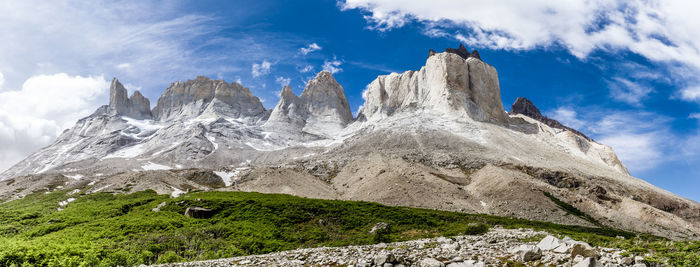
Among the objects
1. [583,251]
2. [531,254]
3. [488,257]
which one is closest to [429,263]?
[488,257]

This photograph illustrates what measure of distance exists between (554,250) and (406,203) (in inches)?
2453

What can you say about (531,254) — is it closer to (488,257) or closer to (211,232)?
(488,257)

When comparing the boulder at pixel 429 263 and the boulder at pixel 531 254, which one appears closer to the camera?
the boulder at pixel 429 263

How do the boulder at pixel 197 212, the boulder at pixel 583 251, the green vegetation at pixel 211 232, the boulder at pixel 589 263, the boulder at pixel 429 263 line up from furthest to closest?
1. the boulder at pixel 197 212
2. the green vegetation at pixel 211 232
3. the boulder at pixel 429 263
4. the boulder at pixel 583 251
5. the boulder at pixel 589 263

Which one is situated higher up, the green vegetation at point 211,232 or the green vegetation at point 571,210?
the green vegetation at point 571,210

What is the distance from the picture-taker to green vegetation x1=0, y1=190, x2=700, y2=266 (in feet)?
75.6

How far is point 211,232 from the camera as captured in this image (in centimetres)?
3681

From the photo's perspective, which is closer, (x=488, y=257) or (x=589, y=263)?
(x=589, y=263)

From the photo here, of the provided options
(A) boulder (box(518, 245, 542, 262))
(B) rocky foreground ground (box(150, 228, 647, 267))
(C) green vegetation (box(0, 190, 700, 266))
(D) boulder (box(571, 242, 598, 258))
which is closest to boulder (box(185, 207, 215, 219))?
(C) green vegetation (box(0, 190, 700, 266))

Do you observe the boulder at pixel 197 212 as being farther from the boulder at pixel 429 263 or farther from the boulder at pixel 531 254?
the boulder at pixel 531 254

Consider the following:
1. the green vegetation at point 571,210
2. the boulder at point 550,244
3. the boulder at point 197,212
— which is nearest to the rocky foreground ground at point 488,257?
the boulder at point 550,244

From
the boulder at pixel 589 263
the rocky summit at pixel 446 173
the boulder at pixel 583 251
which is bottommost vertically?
the boulder at pixel 589 263

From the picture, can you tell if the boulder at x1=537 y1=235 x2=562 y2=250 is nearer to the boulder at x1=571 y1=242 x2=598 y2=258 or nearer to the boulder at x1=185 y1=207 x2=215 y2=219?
the boulder at x1=571 y1=242 x2=598 y2=258

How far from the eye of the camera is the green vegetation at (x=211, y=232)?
23.0 meters
